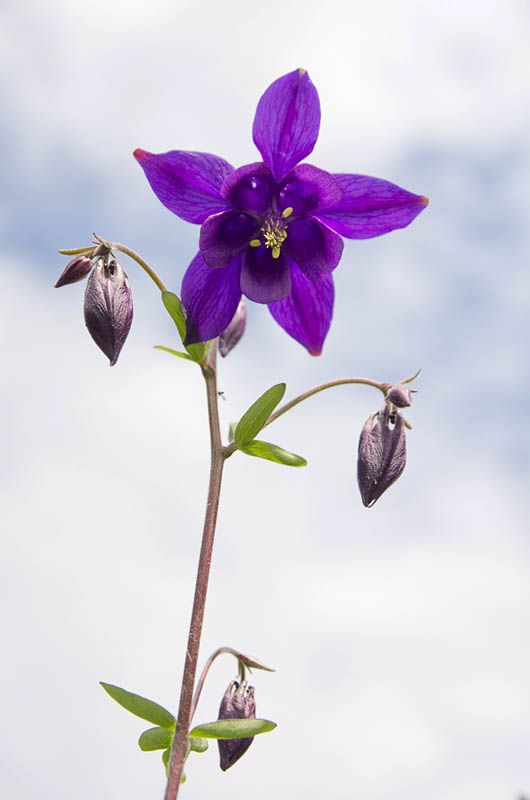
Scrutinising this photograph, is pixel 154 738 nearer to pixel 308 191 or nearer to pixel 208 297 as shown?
pixel 208 297

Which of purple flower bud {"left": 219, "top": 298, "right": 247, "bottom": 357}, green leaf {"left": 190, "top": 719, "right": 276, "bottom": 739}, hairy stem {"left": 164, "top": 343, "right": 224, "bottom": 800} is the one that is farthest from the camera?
purple flower bud {"left": 219, "top": 298, "right": 247, "bottom": 357}

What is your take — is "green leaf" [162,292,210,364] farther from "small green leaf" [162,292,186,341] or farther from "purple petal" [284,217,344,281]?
"purple petal" [284,217,344,281]

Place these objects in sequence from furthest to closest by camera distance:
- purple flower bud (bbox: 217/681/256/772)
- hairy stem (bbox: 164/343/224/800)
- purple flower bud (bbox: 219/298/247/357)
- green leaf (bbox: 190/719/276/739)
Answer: purple flower bud (bbox: 219/298/247/357) < purple flower bud (bbox: 217/681/256/772) < green leaf (bbox: 190/719/276/739) < hairy stem (bbox: 164/343/224/800)

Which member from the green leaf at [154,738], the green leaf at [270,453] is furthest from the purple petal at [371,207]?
the green leaf at [154,738]

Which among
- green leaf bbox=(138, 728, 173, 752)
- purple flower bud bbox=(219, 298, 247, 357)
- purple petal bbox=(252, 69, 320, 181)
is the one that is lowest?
green leaf bbox=(138, 728, 173, 752)

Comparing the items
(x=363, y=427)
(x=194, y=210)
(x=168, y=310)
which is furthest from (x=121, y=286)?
(x=363, y=427)

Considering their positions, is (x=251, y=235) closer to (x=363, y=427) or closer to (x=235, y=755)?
(x=363, y=427)

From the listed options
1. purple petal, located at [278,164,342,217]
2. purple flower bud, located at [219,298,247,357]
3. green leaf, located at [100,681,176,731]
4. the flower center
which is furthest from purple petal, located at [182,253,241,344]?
green leaf, located at [100,681,176,731]
